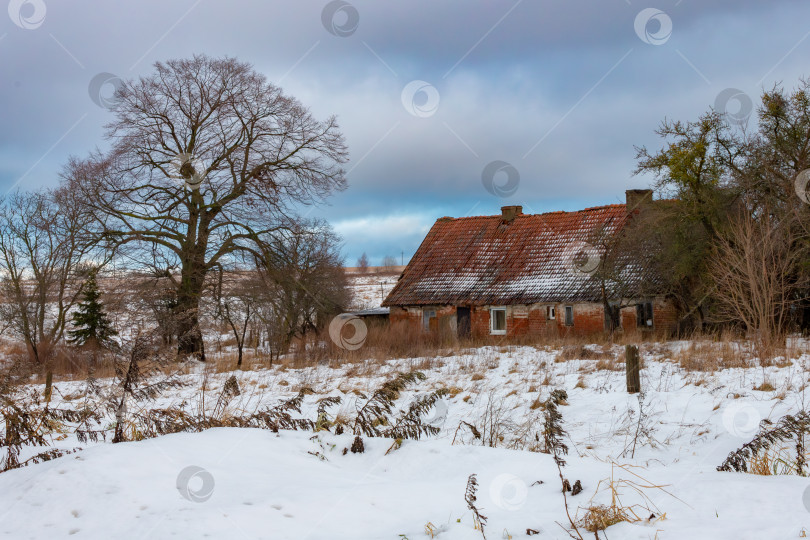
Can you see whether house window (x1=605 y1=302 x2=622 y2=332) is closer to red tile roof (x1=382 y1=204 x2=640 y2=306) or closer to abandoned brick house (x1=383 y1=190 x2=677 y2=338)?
abandoned brick house (x1=383 y1=190 x2=677 y2=338)

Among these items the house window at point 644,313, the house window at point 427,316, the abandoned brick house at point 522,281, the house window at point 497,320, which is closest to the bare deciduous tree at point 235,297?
the abandoned brick house at point 522,281

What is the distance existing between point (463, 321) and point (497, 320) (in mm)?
1582

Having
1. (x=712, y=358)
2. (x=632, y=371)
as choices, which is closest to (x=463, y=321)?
(x=712, y=358)

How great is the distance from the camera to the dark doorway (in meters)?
29.5

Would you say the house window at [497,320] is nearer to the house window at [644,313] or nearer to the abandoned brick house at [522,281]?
the abandoned brick house at [522,281]

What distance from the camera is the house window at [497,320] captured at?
29.5 metres

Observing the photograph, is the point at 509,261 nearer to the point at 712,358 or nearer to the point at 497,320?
the point at 497,320

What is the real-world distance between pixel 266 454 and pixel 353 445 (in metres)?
0.78

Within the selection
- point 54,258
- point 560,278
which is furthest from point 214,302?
point 560,278

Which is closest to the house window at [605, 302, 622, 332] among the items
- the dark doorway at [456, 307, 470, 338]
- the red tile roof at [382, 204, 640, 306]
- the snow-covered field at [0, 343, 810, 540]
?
the red tile roof at [382, 204, 640, 306]

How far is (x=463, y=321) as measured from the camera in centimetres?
2975

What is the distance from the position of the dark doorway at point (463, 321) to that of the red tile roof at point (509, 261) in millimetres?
593

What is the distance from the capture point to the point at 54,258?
1123 inches

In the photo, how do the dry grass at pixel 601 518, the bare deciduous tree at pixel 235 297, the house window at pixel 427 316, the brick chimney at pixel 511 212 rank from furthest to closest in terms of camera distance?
1. the brick chimney at pixel 511 212
2. the house window at pixel 427 316
3. the bare deciduous tree at pixel 235 297
4. the dry grass at pixel 601 518
